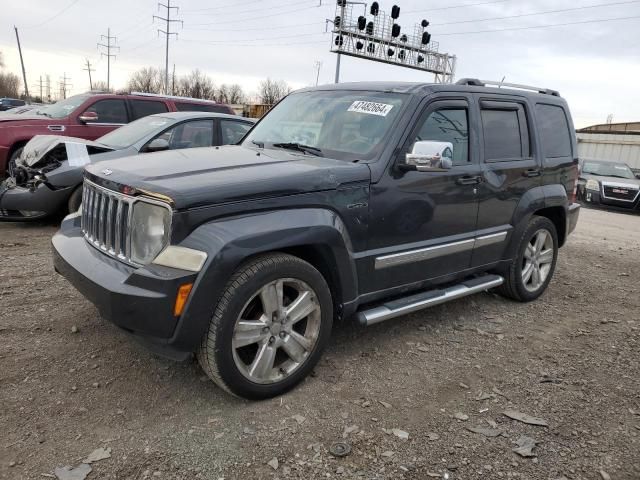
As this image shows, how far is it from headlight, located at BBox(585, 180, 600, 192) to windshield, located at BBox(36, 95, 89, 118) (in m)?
13.0

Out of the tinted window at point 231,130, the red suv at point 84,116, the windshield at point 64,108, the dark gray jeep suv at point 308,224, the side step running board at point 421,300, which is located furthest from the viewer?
the windshield at point 64,108

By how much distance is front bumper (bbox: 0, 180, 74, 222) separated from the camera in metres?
6.35

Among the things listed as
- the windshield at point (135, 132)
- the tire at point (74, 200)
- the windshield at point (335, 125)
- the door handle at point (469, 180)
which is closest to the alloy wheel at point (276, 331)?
the windshield at point (335, 125)

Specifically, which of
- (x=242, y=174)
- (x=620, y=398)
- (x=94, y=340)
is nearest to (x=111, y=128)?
(x=94, y=340)

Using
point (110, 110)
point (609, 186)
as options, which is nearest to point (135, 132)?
point (110, 110)

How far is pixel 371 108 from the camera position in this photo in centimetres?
384

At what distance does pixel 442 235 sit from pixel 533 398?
1.31 metres

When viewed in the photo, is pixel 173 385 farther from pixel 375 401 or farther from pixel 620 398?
pixel 620 398

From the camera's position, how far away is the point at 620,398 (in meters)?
3.36

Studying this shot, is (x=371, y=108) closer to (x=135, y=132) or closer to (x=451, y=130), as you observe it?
(x=451, y=130)

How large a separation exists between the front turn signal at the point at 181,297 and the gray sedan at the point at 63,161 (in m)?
3.97

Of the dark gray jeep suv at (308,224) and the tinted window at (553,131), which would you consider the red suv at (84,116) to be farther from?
the tinted window at (553,131)

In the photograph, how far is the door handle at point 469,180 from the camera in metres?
4.01

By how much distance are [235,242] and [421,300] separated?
1.70 m
